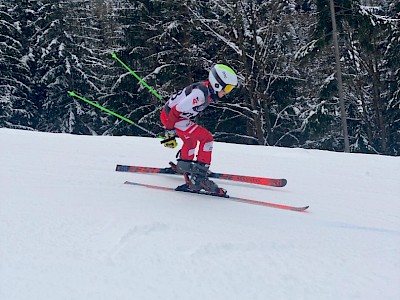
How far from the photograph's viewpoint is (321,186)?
5.84 m

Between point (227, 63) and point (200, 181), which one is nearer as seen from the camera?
point (200, 181)

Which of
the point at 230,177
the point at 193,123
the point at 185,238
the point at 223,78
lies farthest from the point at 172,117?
the point at 185,238

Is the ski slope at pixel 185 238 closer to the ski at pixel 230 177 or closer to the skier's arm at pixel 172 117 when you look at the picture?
the ski at pixel 230 177

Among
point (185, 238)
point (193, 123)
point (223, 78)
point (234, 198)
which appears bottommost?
point (185, 238)

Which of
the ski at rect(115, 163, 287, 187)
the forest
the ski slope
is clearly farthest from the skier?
the forest

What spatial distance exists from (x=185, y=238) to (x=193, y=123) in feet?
7.13

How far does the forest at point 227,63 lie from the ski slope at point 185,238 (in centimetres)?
1319

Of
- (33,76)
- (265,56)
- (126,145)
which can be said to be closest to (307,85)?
(265,56)

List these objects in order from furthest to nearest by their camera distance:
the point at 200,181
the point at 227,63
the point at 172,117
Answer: the point at 227,63
the point at 172,117
the point at 200,181

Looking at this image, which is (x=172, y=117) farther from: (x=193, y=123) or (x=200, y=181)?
(x=200, y=181)

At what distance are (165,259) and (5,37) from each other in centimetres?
2259

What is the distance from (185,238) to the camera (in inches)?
133

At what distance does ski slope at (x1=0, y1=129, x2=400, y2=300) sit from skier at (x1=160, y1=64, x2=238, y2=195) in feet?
1.08

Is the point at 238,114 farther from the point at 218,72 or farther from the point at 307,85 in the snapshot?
the point at 218,72
